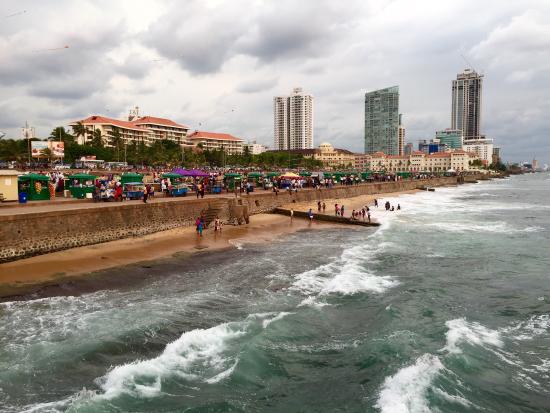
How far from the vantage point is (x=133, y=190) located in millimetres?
25922

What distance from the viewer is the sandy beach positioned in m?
14.4

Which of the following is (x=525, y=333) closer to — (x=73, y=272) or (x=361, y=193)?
Result: (x=73, y=272)

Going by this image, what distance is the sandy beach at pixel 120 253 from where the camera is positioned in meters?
14.4

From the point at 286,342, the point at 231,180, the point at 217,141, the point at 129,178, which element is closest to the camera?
the point at 286,342

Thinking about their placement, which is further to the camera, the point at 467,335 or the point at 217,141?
the point at 217,141

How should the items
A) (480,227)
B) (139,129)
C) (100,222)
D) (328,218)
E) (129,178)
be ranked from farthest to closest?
(139,129) → (328,218) → (480,227) → (129,178) → (100,222)

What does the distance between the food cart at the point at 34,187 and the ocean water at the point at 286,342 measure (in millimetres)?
11237

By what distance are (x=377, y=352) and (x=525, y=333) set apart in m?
4.57

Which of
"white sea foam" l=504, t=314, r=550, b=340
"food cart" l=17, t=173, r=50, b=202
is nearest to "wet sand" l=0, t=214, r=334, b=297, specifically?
"food cart" l=17, t=173, r=50, b=202

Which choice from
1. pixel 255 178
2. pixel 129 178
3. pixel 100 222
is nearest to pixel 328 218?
pixel 255 178

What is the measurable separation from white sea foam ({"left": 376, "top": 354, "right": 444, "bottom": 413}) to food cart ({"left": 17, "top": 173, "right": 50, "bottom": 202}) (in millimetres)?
21948

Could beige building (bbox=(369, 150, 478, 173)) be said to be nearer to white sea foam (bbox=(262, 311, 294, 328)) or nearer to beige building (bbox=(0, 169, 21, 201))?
beige building (bbox=(0, 169, 21, 201))

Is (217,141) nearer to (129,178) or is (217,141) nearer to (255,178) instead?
(255,178)

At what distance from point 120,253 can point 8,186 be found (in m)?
8.61
